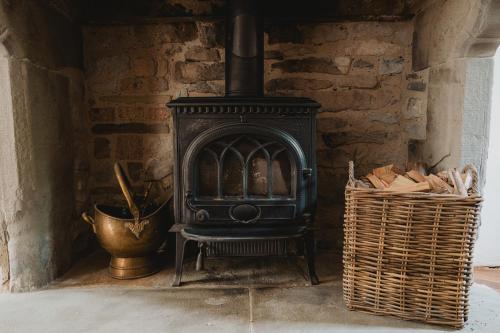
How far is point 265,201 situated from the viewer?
5.64ft

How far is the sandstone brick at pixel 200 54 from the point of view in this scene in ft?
7.13

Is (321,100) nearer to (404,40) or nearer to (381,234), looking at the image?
(404,40)

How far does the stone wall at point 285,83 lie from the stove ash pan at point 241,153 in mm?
514

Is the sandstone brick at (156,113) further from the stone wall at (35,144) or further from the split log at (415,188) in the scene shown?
the split log at (415,188)

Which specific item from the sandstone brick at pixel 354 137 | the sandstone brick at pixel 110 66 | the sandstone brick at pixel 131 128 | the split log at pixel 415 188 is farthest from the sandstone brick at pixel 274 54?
the split log at pixel 415 188

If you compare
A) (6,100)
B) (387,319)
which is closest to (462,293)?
(387,319)

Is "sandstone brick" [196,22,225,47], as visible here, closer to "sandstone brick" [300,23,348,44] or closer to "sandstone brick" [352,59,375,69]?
"sandstone brick" [300,23,348,44]

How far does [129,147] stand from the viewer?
2.23 m

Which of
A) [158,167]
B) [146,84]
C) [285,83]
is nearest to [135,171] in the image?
[158,167]

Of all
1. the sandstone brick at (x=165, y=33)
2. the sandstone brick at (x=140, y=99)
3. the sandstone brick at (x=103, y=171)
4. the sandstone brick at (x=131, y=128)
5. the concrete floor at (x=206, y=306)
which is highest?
the sandstone brick at (x=165, y=33)

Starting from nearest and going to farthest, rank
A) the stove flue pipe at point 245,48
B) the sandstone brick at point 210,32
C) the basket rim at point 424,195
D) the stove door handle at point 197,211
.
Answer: the basket rim at point 424,195, the stove door handle at point 197,211, the stove flue pipe at point 245,48, the sandstone brick at point 210,32

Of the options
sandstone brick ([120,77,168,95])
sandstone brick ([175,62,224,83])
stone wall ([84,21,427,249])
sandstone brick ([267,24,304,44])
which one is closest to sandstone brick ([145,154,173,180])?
stone wall ([84,21,427,249])

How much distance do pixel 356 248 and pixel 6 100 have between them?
1666 mm

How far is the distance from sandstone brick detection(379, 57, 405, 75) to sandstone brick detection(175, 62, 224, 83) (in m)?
0.98
